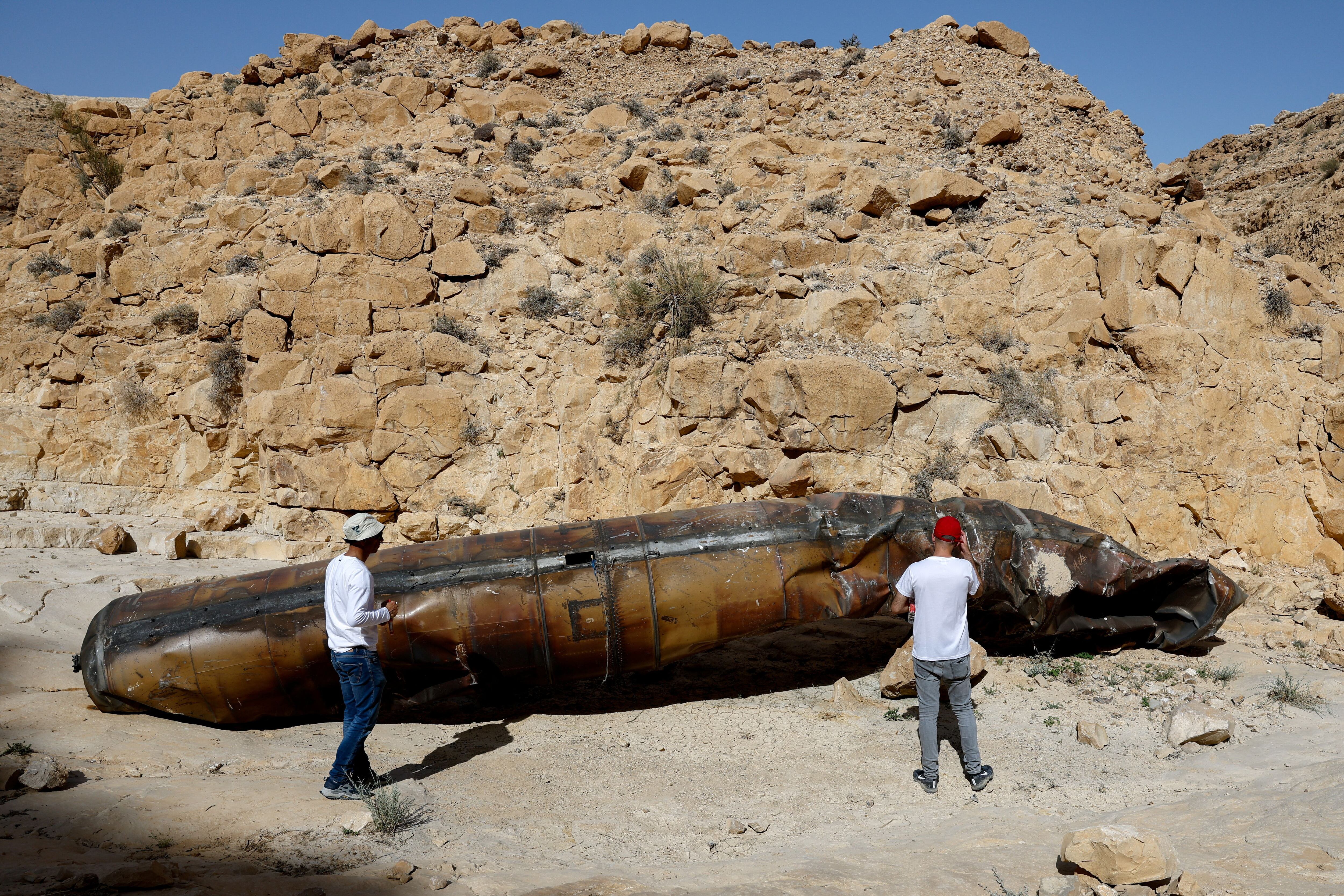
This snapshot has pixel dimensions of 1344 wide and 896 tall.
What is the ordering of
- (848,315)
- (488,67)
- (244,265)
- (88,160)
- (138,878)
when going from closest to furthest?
(138,878)
(848,315)
(244,265)
(88,160)
(488,67)

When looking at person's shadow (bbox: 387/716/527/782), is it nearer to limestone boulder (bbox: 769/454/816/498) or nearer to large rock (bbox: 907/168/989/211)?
limestone boulder (bbox: 769/454/816/498)

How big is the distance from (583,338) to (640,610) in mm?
6157

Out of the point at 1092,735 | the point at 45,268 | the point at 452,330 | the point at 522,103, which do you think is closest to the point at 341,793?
the point at 1092,735

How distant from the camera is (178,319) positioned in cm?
1261

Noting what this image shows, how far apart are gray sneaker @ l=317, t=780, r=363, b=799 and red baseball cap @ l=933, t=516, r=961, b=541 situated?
150 inches

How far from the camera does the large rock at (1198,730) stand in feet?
16.8

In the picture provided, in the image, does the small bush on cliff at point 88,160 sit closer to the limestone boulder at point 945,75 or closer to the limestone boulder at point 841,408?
the limestone boulder at point 841,408

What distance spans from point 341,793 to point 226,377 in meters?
9.23

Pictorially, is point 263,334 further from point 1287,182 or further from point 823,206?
point 1287,182

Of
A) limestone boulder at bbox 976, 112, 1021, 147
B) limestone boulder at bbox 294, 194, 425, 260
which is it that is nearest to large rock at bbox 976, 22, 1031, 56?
limestone boulder at bbox 976, 112, 1021, 147

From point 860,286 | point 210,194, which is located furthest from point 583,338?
point 210,194

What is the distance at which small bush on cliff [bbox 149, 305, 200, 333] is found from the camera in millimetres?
12609

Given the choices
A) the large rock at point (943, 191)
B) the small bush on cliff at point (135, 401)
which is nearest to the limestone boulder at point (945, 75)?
the large rock at point (943, 191)

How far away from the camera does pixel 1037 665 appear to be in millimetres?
6430
